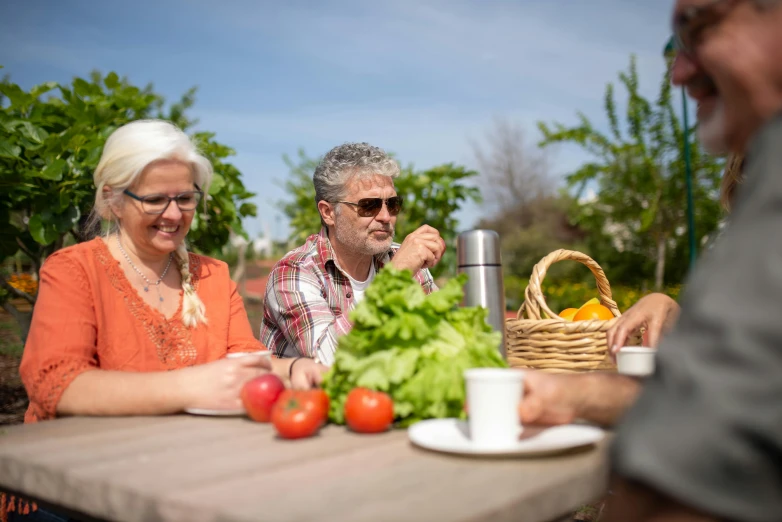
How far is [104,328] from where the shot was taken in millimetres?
2564

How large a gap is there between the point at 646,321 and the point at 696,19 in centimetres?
169

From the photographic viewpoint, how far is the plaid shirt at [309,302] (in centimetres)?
332

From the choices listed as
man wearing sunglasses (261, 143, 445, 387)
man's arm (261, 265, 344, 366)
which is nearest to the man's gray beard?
man wearing sunglasses (261, 143, 445, 387)

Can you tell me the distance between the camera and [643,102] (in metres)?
16.2

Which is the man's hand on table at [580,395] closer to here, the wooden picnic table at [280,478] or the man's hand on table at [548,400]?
the man's hand on table at [548,400]

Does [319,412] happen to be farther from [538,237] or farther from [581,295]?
[538,237]

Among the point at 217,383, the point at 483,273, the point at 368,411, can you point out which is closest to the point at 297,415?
the point at 368,411

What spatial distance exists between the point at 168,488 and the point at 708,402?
3.19 feet

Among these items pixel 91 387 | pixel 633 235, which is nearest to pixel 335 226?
pixel 91 387

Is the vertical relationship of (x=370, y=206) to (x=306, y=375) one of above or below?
above

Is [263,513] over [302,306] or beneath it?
beneath

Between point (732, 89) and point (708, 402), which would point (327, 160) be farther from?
point (708, 402)

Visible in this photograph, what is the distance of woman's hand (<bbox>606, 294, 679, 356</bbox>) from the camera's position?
2.57m

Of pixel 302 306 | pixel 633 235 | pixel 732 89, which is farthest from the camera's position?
pixel 633 235
